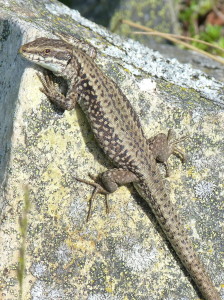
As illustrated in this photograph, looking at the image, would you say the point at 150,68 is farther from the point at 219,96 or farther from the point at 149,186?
the point at 149,186

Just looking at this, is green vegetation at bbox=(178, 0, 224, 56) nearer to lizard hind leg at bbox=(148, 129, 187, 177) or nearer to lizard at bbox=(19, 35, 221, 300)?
lizard hind leg at bbox=(148, 129, 187, 177)

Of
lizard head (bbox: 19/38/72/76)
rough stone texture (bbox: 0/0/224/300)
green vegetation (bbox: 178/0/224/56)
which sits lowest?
→ rough stone texture (bbox: 0/0/224/300)

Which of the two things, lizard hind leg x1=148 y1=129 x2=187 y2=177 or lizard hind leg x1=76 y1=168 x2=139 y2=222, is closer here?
lizard hind leg x1=76 y1=168 x2=139 y2=222

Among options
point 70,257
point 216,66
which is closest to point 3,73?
point 70,257

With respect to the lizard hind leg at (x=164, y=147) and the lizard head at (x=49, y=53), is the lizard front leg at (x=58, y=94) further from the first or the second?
the lizard hind leg at (x=164, y=147)

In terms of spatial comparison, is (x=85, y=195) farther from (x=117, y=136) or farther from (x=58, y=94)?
(x=58, y=94)

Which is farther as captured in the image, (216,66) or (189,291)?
(216,66)

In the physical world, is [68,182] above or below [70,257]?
above

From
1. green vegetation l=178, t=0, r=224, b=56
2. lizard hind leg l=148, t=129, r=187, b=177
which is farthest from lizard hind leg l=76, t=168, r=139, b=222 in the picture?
green vegetation l=178, t=0, r=224, b=56
